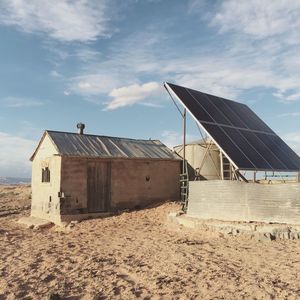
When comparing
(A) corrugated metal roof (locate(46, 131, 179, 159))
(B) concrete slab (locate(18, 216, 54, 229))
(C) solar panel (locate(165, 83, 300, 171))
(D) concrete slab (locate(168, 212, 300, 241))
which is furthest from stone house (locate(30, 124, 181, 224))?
(D) concrete slab (locate(168, 212, 300, 241))

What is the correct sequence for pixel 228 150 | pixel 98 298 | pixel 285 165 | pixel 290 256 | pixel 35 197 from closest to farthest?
pixel 98 298
pixel 290 256
pixel 228 150
pixel 285 165
pixel 35 197

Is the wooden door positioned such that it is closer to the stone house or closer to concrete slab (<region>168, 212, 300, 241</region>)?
the stone house

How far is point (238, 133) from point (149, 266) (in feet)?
25.4

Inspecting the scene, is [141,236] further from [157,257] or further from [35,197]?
[35,197]

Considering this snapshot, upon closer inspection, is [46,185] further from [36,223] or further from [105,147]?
[105,147]

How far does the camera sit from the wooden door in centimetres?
1778

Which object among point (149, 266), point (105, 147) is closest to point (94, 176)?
point (105, 147)

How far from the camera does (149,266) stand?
28.7 feet

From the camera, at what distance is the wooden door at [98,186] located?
17.8 m

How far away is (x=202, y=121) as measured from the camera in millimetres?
13633

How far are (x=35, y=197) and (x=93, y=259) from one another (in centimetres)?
1095

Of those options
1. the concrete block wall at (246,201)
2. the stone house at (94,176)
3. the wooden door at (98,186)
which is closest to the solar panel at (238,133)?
the concrete block wall at (246,201)

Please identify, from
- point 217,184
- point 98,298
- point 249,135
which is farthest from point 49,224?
point 98,298

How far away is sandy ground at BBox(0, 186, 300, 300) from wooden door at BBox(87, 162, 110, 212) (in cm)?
422
